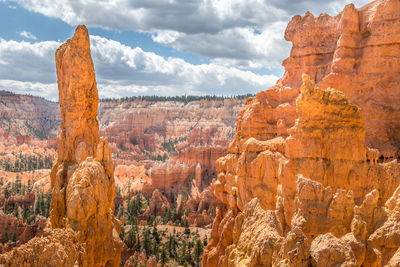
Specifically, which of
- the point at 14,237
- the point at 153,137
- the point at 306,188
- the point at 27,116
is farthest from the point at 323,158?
the point at 27,116

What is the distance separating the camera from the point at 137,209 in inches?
1853

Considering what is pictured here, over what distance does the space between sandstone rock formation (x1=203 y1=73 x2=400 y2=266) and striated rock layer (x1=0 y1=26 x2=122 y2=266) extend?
359cm

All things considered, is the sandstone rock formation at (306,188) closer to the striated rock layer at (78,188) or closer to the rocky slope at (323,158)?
the rocky slope at (323,158)

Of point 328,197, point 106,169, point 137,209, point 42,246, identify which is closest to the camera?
Result: point 42,246

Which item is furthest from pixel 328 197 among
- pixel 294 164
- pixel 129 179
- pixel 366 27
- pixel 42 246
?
pixel 129 179

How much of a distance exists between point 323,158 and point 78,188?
733 cm

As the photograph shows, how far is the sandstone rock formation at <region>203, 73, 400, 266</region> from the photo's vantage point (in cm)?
644

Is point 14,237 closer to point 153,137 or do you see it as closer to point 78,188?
point 78,188

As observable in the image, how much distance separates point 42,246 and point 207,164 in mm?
53343

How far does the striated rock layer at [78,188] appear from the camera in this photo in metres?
7.75

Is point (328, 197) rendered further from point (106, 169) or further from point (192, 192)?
point (192, 192)

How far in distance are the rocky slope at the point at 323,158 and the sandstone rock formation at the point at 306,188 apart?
25 mm

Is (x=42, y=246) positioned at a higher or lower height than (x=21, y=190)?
higher

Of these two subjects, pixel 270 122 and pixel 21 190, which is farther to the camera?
pixel 21 190
